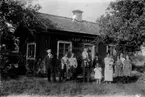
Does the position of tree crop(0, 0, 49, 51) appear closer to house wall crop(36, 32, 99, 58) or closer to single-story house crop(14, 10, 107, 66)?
single-story house crop(14, 10, 107, 66)

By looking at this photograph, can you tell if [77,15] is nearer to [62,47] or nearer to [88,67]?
[62,47]

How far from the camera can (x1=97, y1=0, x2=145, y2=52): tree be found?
12.8 metres

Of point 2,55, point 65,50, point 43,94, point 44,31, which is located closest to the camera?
point 43,94

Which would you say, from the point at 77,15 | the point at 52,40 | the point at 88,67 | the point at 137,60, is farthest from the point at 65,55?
the point at 137,60

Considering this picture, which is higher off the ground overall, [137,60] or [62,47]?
[62,47]

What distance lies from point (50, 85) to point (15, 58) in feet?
14.0

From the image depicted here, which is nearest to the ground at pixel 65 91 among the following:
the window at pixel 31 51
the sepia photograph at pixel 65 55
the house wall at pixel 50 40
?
the sepia photograph at pixel 65 55

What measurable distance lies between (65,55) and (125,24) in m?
4.24

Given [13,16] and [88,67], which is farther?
[13,16]

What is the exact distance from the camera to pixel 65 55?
38.4 feet

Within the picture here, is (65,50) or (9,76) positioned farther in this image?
(65,50)

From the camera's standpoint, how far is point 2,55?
11.6m

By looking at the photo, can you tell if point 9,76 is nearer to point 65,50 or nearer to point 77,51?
point 65,50

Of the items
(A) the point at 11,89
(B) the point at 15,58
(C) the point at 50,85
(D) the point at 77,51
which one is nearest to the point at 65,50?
(D) the point at 77,51
